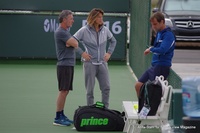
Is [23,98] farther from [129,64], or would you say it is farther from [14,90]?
[129,64]

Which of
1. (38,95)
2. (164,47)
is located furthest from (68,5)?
(164,47)

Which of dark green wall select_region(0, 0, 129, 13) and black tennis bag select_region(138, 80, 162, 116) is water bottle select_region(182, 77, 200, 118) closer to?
black tennis bag select_region(138, 80, 162, 116)

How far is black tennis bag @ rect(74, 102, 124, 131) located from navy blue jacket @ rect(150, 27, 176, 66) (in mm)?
1115

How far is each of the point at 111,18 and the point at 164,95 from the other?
9.94m

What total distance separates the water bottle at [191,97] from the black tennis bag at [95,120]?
8.98ft

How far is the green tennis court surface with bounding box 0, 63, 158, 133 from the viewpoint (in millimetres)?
10938

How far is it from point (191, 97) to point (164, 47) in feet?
8.71

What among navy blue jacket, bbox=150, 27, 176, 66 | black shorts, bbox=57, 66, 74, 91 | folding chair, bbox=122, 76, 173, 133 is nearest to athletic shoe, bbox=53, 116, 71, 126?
black shorts, bbox=57, 66, 74, 91

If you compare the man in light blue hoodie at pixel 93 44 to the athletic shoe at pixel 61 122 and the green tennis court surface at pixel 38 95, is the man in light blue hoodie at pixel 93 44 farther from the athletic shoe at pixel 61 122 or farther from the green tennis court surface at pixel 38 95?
the green tennis court surface at pixel 38 95

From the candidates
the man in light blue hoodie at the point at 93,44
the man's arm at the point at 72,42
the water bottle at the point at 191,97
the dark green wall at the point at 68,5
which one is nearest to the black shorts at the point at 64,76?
the man in light blue hoodie at the point at 93,44

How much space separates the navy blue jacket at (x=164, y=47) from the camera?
1027 cm

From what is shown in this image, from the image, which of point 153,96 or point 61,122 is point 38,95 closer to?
point 61,122

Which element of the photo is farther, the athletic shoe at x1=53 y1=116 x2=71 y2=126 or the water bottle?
the athletic shoe at x1=53 y1=116 x2=71 y2=126

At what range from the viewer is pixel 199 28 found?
21.4m
